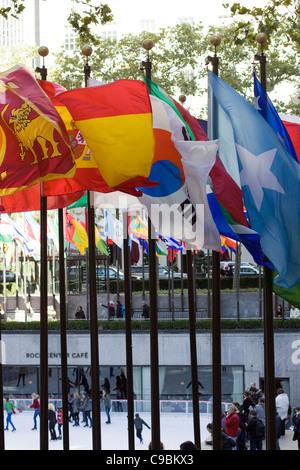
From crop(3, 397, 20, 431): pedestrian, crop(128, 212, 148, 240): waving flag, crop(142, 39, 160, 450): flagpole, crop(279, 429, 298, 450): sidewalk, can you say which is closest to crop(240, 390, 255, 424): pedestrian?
crop(279, 429, 298, 450): sidewalk

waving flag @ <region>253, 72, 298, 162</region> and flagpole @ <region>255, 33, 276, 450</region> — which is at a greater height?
waving flag @ <region>253, 72, 298, 162</region>

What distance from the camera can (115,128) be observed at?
35.4 feet

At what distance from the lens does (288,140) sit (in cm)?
1138

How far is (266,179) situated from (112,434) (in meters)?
13.5

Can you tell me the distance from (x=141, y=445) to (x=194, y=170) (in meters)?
12.0

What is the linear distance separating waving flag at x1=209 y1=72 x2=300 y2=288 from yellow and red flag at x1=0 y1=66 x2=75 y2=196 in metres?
2.10

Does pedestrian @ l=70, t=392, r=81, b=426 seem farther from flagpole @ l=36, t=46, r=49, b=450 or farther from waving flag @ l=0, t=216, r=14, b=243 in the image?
flagpole @ l=36, t=46, r=49, b=450

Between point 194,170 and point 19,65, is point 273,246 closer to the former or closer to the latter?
point 194,170

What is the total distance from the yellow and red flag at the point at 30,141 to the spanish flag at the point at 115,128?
0.28 metres

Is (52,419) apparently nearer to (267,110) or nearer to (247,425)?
(247,425)

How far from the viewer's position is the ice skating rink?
68.6 ft

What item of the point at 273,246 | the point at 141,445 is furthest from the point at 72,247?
the point at 273,246
